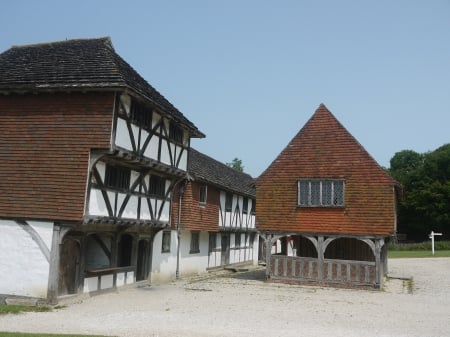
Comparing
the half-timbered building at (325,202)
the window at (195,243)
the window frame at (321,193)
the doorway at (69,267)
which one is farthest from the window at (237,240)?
the doorway at (69,267)

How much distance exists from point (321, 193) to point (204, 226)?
25.2 ft

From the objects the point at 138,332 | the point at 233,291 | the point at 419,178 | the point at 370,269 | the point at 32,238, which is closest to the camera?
the point at 138,332

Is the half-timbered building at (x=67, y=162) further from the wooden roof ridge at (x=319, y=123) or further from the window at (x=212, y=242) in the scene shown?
the window at (x=212, y=242)

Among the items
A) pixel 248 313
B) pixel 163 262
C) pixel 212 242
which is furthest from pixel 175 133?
pixel 212 242

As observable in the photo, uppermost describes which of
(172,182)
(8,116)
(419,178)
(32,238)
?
(419,178)

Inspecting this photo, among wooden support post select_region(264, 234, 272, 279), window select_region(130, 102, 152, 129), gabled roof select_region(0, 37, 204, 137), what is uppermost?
gabled roof select_region(0, 37, 204, 137)

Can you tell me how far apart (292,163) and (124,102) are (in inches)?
402

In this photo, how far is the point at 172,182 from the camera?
70.2 feet

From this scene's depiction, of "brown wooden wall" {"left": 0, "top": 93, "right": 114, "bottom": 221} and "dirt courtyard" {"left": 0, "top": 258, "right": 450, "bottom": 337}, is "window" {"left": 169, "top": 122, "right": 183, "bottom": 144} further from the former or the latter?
"dirt courtyard" {"left": 0, "top": 258, "right": 450, "bottom": 337}

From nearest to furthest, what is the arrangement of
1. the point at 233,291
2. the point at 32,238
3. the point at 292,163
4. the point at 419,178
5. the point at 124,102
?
the point at 32,238 → the point at 124,102 → the point at 233,291 → the point at 292,163 → the point at 419,178

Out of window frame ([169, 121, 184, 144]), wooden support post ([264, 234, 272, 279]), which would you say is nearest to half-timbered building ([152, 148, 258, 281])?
window frame ([169, 121, 184, 144])

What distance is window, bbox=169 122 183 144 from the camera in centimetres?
2016

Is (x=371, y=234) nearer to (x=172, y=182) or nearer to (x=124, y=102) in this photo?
(x=172, y=182)

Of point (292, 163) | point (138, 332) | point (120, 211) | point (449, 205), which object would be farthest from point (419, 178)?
point (138, 332)
